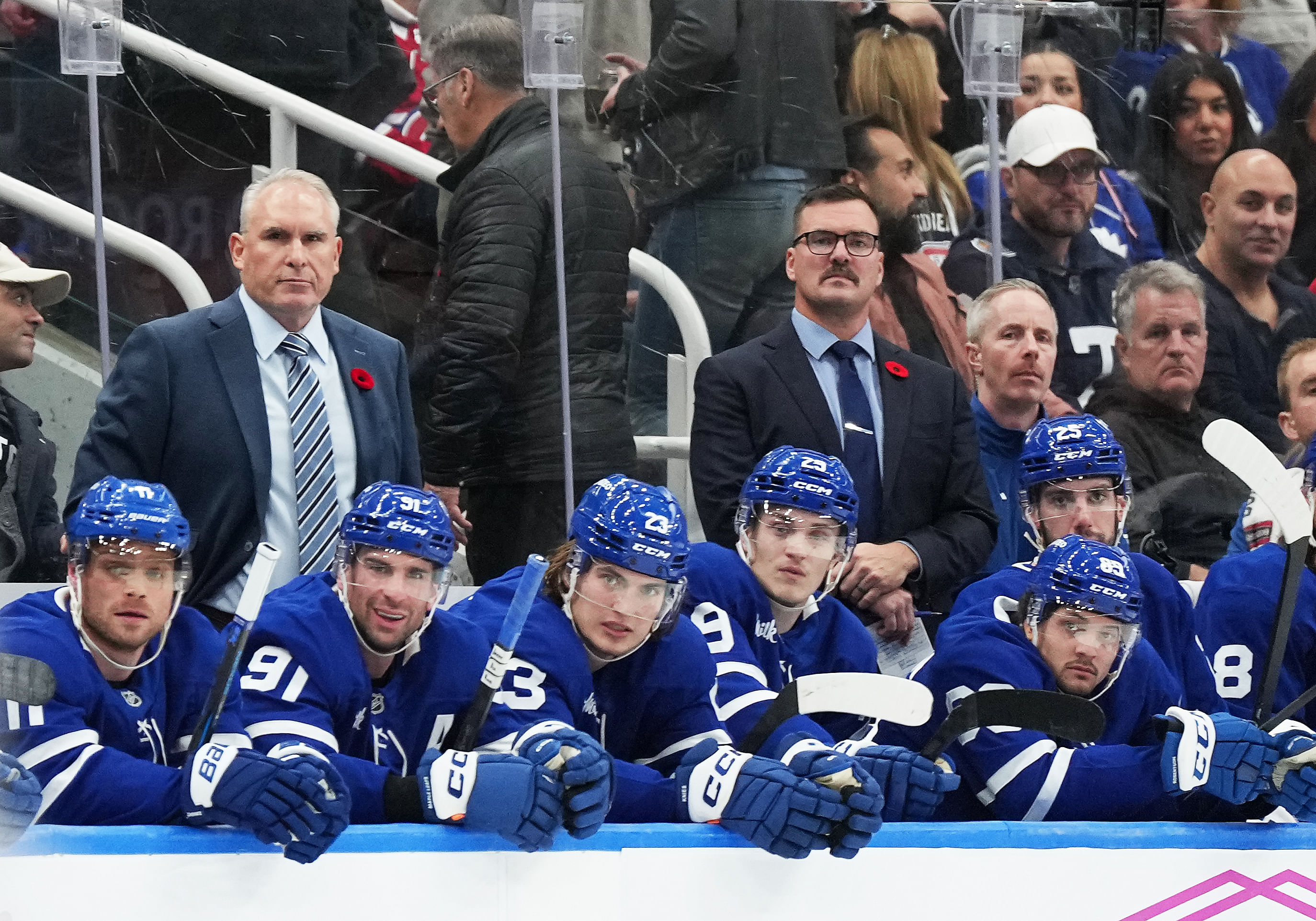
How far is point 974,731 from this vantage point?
9.25 feet

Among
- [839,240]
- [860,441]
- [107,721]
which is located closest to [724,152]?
[839,240]

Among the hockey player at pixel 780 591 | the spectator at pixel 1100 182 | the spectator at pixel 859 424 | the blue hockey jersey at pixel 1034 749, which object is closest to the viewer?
the blue hockey jersey at pixel 1034 749

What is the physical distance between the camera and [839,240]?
11.8 feet

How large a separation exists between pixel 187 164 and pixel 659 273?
3.08 feet

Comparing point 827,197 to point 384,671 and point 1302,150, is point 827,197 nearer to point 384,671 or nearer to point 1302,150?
point 1302,150

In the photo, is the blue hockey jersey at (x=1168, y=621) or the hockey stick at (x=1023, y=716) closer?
the hockey stick at (x=1023, y=716)

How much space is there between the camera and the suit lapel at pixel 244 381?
3162 millimetres

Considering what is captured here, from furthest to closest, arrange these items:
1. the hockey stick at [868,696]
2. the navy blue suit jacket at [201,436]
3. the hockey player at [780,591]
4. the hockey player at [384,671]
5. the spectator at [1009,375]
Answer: the spectator at [1009,375] < the navy blue suit jacket at [201,436] < the hockey player at [780,591] < the hockey stick at [868,696] < the hockey player at [384,671]

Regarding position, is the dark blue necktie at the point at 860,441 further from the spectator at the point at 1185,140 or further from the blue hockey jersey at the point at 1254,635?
the spectator at the point at 1185,140

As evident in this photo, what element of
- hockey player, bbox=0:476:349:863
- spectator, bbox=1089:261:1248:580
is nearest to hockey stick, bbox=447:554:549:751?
hockey player, bbox=0:476:349:863

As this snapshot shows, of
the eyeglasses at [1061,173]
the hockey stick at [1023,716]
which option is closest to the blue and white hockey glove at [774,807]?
the hockey stick at [1023,716]

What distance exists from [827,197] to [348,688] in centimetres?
150

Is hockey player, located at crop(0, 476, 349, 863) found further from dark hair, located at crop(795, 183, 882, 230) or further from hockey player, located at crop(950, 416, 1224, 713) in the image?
dark hair, located at crop(795, 183, 882, 230)

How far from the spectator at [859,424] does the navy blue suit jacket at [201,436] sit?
65cm
